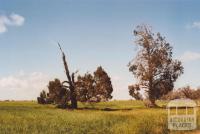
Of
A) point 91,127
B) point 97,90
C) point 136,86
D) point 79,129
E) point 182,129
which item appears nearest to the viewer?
point 79,129

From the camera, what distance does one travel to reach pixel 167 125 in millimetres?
26203

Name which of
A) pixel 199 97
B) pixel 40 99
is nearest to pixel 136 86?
pixel 40 99

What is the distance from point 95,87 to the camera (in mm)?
54562

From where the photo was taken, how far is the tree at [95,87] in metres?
54.3

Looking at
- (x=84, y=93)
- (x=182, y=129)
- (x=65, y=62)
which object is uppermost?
(x=65, y=62)

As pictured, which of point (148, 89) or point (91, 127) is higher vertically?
point (148, 89)

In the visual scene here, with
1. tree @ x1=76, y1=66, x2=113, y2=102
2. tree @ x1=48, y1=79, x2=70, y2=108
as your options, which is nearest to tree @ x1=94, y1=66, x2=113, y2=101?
tree @ x1=76, y1=66, x2=113, y2=102

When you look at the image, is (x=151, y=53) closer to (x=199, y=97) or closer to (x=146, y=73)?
(x=146, y=73)

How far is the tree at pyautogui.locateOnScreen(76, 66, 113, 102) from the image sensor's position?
5431 centimetres

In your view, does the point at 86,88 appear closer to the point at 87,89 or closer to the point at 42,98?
the point at 87,89

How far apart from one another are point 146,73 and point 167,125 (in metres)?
35.1

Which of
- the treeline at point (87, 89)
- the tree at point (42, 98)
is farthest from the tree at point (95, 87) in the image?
the tree at point (42, 98)

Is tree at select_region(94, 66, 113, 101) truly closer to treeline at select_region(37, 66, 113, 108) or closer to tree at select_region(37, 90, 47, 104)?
treeline at select_region(37, 66, 113, 108)

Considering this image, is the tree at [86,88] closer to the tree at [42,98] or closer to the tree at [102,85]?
the tree at [102,85]
